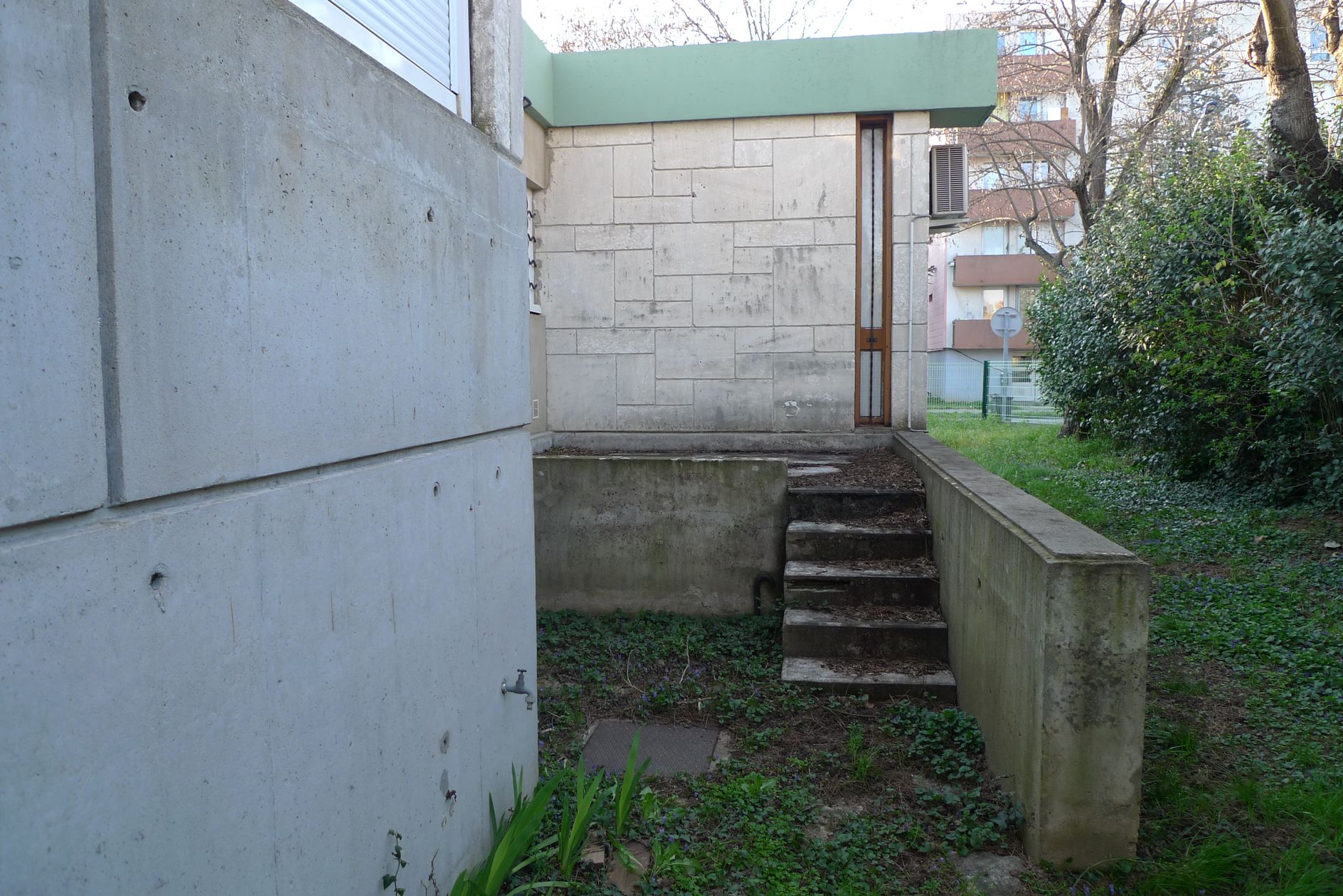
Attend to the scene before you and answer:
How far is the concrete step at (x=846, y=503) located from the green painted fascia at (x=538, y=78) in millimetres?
4093

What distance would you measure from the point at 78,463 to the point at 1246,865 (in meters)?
3.50

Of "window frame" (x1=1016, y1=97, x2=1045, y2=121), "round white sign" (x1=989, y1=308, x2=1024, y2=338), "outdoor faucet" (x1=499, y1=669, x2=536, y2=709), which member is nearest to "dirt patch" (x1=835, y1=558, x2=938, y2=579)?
"outdoor faucet" (x1=499, y1=669, x2=536, y2=709)

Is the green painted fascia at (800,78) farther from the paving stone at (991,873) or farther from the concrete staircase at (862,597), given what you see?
the paving stone at (991,873)

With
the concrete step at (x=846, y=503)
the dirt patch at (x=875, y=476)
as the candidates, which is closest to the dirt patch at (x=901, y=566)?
the concrete step at (x=846, y=503)

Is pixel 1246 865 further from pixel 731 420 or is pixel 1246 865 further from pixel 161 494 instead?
pixel 731 420

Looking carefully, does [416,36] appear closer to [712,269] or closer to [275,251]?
[275,251]

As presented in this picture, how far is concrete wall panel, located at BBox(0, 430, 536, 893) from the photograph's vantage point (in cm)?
133

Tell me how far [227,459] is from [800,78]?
7.58 meters

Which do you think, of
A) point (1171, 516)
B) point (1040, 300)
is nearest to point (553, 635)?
point (1171, 516)

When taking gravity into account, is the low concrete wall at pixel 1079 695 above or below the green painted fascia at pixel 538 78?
below

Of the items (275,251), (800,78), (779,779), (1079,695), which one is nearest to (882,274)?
(800,78)

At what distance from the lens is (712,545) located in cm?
647

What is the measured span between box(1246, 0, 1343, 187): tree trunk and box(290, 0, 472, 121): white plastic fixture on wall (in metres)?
6.63

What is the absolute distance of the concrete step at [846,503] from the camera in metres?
6.27
